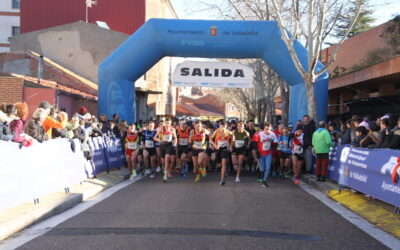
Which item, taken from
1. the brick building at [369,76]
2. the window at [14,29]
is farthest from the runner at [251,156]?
the window at [14,29]

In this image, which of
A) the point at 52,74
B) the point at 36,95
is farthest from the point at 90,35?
the point at 36,95

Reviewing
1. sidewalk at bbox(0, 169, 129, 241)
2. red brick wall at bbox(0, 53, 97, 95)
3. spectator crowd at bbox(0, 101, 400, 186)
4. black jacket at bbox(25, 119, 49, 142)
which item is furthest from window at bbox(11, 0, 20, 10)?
black jacket at bbox(25, 119, 49, 142)

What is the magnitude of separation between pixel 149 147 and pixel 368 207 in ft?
24.4

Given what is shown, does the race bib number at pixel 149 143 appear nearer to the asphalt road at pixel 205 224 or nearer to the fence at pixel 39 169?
the fence at pixel 39 169

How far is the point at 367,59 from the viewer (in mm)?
28094

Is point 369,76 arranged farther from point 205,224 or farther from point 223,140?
point 205,224

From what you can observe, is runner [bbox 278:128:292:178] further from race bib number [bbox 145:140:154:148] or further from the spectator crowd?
race bib number [bbox 145:140:154:148]

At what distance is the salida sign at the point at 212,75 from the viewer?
17.0m

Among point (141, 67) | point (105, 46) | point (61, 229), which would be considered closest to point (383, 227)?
point (61, 229)

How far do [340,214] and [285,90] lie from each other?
17.5 meters

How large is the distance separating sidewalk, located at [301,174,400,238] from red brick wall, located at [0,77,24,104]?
45.5ft

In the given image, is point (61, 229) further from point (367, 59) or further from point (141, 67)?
point (367, 59)

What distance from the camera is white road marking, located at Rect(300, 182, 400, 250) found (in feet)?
20.9

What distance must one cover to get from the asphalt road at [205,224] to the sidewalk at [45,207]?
0.50m
